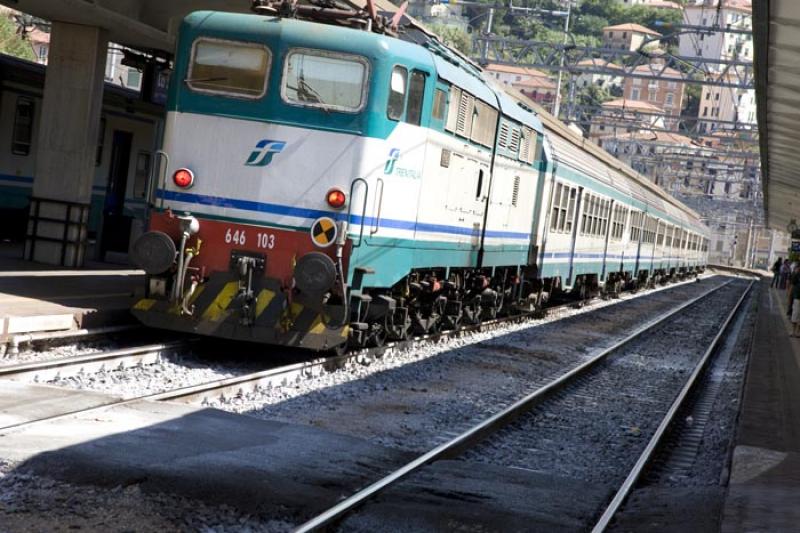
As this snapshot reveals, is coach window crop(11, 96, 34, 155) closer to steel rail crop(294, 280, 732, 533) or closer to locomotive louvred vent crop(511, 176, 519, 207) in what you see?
locomotive louvred vent crop(511, 176, 519, 207)

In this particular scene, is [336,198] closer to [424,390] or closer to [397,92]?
[397,92]

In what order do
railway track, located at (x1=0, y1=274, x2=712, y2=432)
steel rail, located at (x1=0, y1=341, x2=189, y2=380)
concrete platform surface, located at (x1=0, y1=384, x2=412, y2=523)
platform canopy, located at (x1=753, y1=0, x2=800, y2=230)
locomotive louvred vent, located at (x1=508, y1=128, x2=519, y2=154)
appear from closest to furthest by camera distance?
concrete platform surface, located at (x1=0, y1=384, x2=412, y2=523) → railway track, located at (x1=0, y1=274, x2=712, y2=432) → steel rail, located at (x1=0, y1=341, x2=189, y2=380) → platform canopy, located at (x1=753, y1=0, x2=800, y2=230) → locomotive louvred vent, located at (x1=508, y1=128, x2=519, y2=154)

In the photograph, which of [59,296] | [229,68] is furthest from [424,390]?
[59,296]

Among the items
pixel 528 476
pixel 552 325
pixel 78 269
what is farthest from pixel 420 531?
pixel 552 325

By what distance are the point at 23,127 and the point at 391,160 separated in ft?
39.2

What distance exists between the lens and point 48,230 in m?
18.3

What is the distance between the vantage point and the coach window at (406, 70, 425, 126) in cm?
1237

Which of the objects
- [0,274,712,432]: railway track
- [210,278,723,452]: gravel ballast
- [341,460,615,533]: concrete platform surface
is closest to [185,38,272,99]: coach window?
[0,274,712,432]: railway track

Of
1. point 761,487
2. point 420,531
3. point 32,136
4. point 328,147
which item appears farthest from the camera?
point 32,136

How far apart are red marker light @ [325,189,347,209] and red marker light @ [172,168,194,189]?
1.44 m

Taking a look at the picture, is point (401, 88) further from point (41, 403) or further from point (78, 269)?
point (78, 269)

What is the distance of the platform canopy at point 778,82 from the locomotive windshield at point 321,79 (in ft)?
14.2

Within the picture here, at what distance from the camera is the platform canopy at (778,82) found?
521 inches

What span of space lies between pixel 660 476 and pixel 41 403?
4907mm
